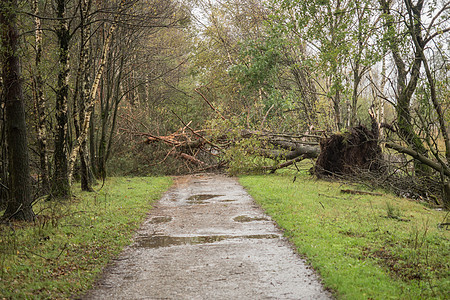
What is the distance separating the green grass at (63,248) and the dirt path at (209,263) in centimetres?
31

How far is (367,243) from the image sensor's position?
7516 mm

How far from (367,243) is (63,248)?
5206 millimetres

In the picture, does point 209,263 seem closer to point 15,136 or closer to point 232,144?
point 15,136

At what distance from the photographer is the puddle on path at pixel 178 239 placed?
8.16 m

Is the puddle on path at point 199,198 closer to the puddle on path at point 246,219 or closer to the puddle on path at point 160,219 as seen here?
the puddle on path at point 160,219

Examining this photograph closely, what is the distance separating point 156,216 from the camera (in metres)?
11.2

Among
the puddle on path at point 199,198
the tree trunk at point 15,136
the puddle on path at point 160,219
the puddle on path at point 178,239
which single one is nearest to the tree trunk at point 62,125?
the tree trunk at point 15,136

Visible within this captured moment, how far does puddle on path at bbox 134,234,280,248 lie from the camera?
321 inches

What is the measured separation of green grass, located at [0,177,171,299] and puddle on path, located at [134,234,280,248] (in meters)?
0.35

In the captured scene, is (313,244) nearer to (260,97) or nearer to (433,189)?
(433,189)

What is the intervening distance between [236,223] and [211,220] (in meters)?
0.73

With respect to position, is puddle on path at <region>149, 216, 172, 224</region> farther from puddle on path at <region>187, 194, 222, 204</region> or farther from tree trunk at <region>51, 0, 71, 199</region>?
tree trunk at <region>51, 0, 71, 199</region>

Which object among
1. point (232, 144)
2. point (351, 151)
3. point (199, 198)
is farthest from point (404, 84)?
point (232, 144)

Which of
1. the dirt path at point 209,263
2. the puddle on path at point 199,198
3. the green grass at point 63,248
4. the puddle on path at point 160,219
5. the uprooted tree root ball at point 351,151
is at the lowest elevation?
the dirt path at point 209,263
